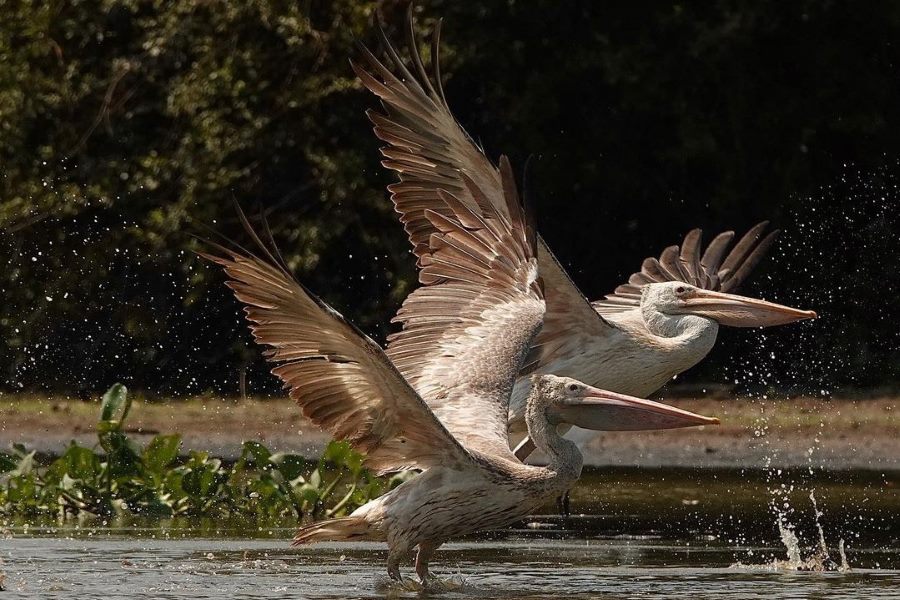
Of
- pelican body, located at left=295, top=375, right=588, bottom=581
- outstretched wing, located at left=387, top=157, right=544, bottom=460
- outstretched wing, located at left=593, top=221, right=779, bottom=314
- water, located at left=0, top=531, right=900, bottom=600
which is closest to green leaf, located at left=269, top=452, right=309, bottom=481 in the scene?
water, located at left=0, top=531, right=900, bottom=600

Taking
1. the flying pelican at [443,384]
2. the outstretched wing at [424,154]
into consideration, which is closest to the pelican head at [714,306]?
the outstretched wing at [424,154]

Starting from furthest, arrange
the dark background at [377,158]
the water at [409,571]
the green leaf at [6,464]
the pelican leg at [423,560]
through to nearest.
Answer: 1. the dark background at [377,158]
2. the green leaf at [6,464]
3. the pelican leg at [423,560]
4. the water at [409,571]

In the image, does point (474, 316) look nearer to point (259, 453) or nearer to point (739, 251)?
point (259, 453)

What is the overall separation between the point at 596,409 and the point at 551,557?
2.78 ft

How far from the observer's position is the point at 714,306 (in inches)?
376

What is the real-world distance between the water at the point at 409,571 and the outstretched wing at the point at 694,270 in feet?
7.68

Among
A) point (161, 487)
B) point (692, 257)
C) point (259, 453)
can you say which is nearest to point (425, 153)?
point (259, 453)

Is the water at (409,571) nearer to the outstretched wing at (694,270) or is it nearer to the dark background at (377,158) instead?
the outstretched wing at (694,270)

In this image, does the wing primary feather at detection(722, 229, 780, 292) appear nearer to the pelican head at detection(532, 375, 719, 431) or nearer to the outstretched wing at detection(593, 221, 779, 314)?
the outstretched wing at detection(593, 221, 779, 314)

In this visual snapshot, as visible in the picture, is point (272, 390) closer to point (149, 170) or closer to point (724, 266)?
point (149, 170)

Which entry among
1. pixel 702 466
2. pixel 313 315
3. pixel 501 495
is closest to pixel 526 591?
pixel 501 495

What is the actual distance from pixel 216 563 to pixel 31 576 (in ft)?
2.61

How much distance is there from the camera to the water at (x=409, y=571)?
22.2ft

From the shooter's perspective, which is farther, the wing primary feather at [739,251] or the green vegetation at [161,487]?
the wing primary feather at [739,251]
